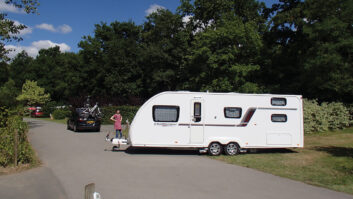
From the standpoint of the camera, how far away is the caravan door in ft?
41.5

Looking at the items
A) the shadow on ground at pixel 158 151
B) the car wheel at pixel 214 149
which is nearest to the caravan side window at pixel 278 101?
the car wheel at pixel 214 149

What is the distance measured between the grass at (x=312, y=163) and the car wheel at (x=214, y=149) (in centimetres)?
31

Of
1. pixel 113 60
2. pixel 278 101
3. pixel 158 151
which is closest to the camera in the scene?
pixel 278 101

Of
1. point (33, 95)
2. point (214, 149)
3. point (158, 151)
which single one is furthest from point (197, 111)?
point (33, 95)

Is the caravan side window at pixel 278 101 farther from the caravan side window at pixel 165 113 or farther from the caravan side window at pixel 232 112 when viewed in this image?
the caravan side window at pixel 165 113

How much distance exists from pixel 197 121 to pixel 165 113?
1.36 meters

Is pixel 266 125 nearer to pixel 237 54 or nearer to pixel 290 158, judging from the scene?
pixel 290 158

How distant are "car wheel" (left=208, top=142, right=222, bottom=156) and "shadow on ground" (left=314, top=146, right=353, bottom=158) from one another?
15.8 feet

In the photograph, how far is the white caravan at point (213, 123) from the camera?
1266cm

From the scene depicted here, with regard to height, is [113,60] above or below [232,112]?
above

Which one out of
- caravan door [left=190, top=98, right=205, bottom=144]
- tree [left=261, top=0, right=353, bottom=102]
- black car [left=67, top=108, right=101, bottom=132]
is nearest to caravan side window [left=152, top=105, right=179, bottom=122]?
caravan door [left=190, top=98, right=205, bottom=144]

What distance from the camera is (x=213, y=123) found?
1273 centimetres

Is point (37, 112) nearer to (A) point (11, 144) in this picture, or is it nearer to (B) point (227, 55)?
(B) point (227, 55)

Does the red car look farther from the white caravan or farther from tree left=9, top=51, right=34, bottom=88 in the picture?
the white caravan
